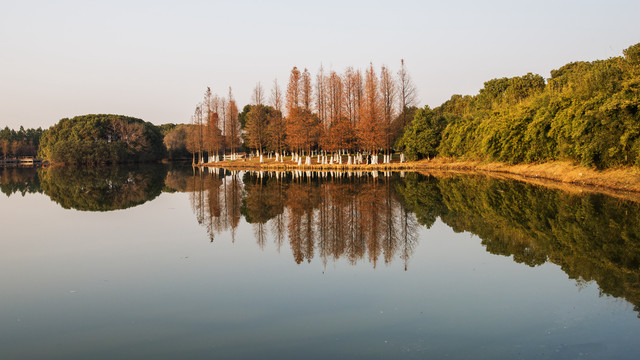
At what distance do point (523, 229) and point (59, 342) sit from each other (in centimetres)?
1132

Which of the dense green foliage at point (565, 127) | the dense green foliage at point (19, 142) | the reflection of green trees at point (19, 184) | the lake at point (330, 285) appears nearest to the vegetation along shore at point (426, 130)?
the dense green foliage at point (565, 127)

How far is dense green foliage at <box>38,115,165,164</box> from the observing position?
3095 inches

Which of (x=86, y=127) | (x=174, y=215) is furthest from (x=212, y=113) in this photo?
(x=174, y=215)

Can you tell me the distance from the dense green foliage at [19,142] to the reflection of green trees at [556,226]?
4544 inches

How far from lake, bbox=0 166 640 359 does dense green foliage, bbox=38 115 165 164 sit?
71911 mm

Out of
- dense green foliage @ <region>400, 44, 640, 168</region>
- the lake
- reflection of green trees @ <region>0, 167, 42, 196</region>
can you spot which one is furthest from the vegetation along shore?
reflection of green trees @ <region>0, 167, 42, 196</region>

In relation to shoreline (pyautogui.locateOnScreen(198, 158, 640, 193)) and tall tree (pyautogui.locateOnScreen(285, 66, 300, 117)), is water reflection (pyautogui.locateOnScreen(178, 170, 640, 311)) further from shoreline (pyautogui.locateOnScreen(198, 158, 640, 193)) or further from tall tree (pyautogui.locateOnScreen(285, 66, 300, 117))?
tall tree (pyautogui.locateOnScreen(285, 66, 300, 117))

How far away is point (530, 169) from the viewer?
30.9 meters

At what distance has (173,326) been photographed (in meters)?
5.93

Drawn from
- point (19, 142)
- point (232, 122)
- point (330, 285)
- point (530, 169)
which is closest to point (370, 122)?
point (530, 169)

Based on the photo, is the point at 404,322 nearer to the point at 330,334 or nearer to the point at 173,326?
the point at 330,334

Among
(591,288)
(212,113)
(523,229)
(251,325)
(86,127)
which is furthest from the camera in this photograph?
(86,127)

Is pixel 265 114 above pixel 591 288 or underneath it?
above

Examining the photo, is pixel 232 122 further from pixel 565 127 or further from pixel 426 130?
pixel 565 127
